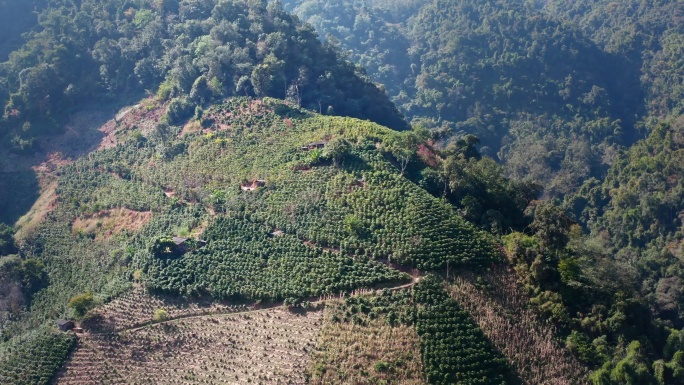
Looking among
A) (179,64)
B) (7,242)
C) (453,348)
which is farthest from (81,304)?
(179,64)

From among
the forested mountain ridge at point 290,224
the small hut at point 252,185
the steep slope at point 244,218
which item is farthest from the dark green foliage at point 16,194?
the small hut at point 252,185

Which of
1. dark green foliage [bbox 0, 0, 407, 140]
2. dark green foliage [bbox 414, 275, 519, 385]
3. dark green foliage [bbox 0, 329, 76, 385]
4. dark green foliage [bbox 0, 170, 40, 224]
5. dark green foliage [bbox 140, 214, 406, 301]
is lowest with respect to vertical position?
dark green foliage [bbox 0, 329, 76, 385]

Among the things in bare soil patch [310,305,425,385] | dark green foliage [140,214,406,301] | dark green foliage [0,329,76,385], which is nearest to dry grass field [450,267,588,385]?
bare soil patch [310,305,425,385]

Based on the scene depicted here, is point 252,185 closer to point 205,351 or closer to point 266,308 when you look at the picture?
point 266,308

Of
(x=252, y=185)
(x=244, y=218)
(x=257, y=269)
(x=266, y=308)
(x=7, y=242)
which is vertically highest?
Answer: (x=252, y=185)

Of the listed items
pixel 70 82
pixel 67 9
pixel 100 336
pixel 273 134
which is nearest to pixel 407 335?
pixel 100 336

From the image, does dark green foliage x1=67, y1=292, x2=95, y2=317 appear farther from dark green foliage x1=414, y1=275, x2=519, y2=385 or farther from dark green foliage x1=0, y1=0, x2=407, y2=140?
dark green foliage x1=0, y1=0, x2=407, y2=140

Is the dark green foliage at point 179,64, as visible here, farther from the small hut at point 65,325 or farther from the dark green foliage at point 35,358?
the dark green foliage at point 35,358
